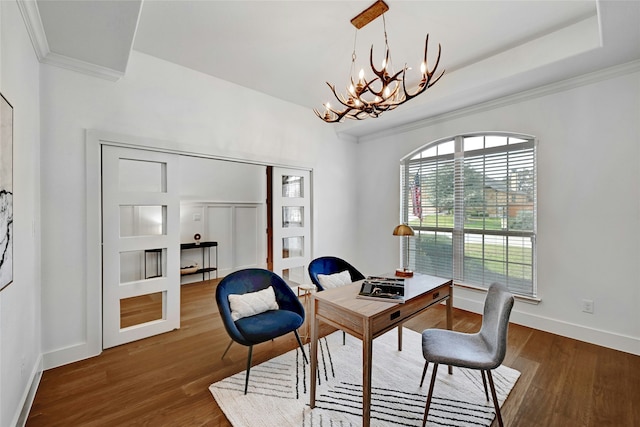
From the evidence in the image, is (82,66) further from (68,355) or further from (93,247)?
(68,355)

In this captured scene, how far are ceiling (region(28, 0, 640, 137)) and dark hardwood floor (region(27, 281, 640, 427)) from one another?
8.77 feet

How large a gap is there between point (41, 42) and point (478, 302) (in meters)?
5.14

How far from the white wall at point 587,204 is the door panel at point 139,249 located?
396 centimetres

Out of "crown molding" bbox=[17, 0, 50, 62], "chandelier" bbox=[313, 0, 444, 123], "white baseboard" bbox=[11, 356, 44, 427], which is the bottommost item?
"white baseboard" bbox=[11, 356, 44, 427]

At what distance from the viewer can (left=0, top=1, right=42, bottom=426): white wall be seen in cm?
155

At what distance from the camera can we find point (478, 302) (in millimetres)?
3613

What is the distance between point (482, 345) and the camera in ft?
6.19

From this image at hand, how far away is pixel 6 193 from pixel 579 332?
4.85 m

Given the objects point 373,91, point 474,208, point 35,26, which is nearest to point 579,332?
point 474,208

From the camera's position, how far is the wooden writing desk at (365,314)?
61.9 inches

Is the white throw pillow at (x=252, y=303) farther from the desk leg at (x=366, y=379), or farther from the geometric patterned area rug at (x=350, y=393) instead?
the desk leg at (x=366, y=379)

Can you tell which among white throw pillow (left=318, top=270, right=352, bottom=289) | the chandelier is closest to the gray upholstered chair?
white throw pillow (left=318, top=270, right=352, bottom=289)

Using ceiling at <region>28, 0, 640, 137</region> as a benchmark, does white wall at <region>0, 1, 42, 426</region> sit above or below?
below

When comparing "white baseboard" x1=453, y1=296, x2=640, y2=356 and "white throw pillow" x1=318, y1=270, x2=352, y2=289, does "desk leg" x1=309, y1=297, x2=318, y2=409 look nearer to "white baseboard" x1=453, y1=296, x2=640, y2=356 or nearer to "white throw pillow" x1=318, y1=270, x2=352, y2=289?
"white throw pillow" x1=318, y1=270, x2=352, y2=289
